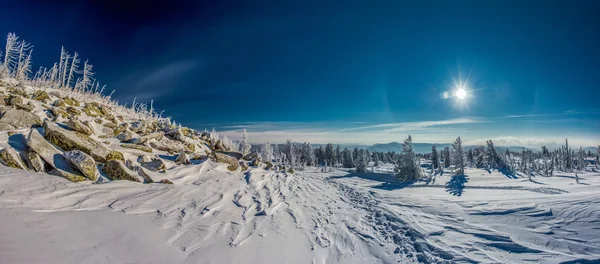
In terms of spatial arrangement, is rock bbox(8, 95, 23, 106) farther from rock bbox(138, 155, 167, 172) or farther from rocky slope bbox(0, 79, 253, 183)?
rock bbox(138, 155, 167, 172)

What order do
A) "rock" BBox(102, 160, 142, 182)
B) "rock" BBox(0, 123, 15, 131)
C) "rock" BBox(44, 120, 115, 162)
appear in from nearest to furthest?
"rock" BBox(102, 160, 142, 182) < "rock" BBox(44, 120, 115, 162) < "rock" BBox(0, 123, 15, 131)

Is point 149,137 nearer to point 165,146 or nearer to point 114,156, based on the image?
point 165,146

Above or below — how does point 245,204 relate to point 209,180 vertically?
below

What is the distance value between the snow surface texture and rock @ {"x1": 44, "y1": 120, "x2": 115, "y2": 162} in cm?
186

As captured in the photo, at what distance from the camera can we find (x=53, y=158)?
7.62 meters

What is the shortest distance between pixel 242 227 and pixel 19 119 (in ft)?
35.4

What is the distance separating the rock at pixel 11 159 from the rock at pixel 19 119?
127 inches

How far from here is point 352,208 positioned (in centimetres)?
1254

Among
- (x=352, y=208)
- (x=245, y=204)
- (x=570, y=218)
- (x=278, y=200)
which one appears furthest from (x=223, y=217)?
(x=570, y=218)

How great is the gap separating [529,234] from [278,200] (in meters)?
10.2

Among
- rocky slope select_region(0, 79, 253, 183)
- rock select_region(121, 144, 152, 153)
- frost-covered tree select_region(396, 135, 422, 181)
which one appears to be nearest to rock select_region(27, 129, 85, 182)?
rocky slope select_region(0, 79, 253, 183)

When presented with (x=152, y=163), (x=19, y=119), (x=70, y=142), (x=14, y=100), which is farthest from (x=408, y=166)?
→ (x=14, y=100)

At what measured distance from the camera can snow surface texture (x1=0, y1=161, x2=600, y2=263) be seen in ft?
16.7

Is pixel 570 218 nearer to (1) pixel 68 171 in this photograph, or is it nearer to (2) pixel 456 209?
(2) pixel 456 209
